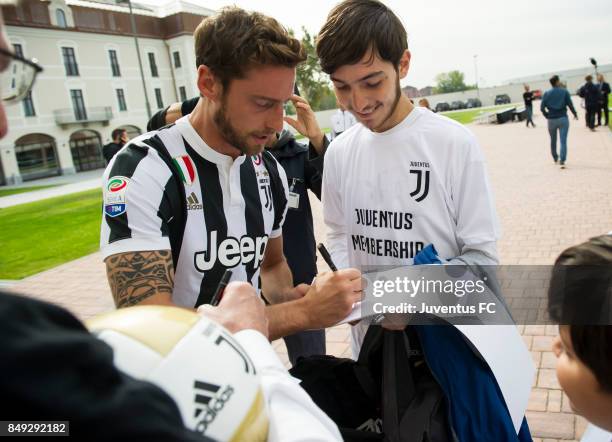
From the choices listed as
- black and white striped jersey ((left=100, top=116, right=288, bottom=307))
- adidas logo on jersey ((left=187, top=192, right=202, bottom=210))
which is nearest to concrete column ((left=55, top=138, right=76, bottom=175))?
black and white striped jersey ((left=100, top=116, right=288, bottom=307))

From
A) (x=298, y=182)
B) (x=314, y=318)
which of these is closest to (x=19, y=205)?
(x=298, y=182)

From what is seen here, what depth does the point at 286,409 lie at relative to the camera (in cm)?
93

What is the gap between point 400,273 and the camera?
1.85 meters

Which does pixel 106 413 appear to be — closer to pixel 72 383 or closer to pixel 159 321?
pixel 72 383

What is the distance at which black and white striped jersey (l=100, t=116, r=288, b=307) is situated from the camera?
174cm

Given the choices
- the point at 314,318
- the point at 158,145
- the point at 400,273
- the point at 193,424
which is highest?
the point at 158,145

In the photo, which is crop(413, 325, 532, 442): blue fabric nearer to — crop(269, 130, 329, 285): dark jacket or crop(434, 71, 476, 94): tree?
crop(269, 130, 329, 285): dark jacket

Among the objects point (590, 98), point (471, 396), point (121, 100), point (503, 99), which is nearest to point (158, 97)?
point (121, 100)

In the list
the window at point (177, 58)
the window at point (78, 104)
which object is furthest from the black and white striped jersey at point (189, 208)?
the window at point (177, 58)

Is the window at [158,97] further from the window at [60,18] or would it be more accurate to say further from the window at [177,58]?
the window at [60,18]

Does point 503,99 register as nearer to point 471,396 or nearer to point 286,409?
point 471,396

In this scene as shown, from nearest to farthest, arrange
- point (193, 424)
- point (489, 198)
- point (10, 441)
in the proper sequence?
point (10, 441), point (193, 424), point (489, 198)

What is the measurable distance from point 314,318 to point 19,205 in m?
20.9

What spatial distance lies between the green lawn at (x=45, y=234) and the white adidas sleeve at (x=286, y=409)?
8443 mm
